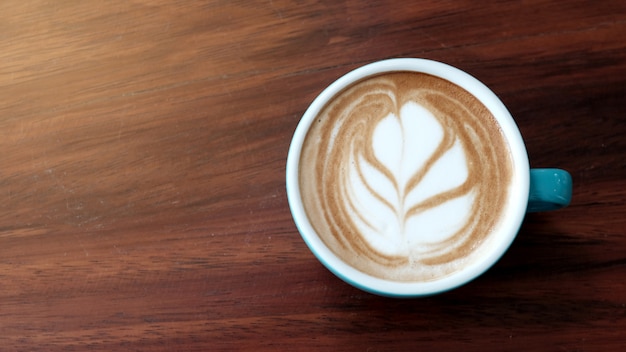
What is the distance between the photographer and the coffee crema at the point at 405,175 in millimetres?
611

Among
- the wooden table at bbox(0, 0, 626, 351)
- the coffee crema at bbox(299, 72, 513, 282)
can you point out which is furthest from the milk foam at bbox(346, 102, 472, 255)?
the wooden table at bbox(0, 0, 626, 351)

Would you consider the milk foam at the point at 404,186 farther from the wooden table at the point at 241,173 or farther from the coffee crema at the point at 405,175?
the wooden table at the point at 241,173

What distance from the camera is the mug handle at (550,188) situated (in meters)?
0.60

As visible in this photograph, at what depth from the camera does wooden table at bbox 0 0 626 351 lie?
68 centimetres

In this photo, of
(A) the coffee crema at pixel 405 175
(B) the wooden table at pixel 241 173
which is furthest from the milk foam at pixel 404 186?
(B) the wooden table at pixel 241 173

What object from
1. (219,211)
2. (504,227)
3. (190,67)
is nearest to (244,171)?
(219,211)

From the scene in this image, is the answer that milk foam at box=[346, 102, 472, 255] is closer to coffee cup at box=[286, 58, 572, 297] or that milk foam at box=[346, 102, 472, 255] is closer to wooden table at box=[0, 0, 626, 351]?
coffee cup at box=[286, 58, 572, 297]

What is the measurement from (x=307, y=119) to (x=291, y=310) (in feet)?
0.75

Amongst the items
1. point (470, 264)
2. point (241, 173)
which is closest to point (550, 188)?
point (470, 264)

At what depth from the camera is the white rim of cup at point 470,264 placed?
0.58 m

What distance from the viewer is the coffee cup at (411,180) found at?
0.60 metres

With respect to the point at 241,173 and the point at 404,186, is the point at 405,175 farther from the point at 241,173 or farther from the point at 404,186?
the point at 241,173

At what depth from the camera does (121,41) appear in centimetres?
79

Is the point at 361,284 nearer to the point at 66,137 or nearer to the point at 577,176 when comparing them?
the point at 577,176
